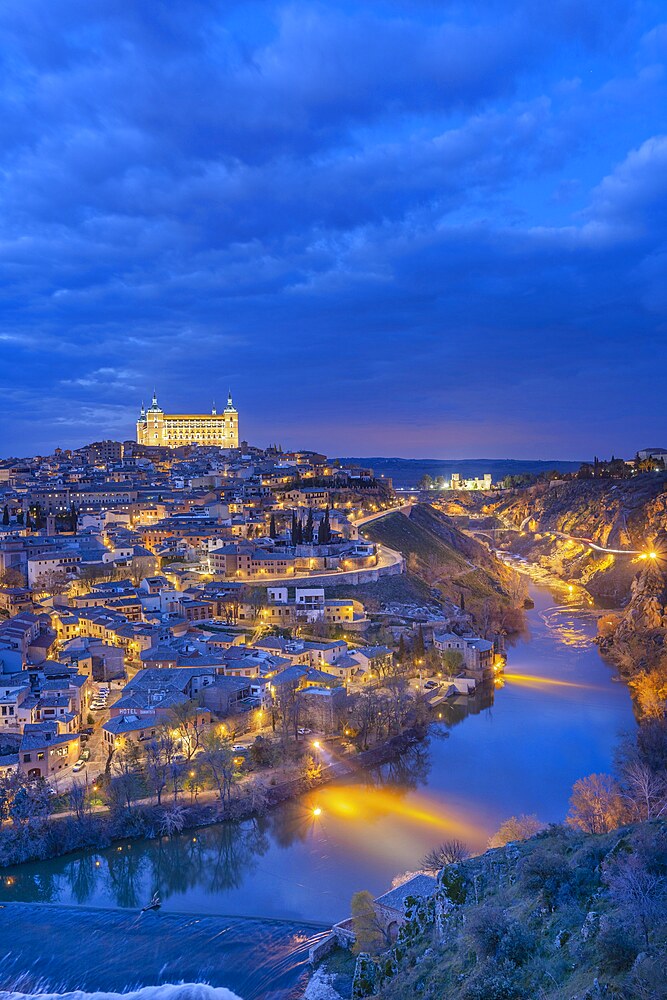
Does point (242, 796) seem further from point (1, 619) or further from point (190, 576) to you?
point (190, 576)

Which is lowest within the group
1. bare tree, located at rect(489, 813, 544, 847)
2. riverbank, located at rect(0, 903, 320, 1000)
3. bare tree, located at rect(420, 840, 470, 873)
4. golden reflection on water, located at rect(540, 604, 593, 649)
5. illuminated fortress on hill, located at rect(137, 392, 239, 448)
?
riverbank, located at rect(0, 903, 320, 1000)

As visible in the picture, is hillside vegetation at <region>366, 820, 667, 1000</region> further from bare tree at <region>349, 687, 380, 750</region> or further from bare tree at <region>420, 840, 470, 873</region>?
bare tree at <region>349, 687, 380, 750</region>

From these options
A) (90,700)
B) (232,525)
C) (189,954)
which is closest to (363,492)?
(232,525)

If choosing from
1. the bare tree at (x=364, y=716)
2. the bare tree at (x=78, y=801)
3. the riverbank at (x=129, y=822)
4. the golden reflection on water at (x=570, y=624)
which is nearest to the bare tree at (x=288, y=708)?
the bare tree at (x=364, y=716)

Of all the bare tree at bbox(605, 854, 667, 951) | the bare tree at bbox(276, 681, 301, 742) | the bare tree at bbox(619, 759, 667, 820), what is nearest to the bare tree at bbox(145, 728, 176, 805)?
the bare tree at bbox(276, 681, 301, 742)

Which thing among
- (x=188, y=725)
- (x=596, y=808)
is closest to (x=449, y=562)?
(x=188, y=725)

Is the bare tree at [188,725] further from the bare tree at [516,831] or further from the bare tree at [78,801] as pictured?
the bare tree at [516,831]
